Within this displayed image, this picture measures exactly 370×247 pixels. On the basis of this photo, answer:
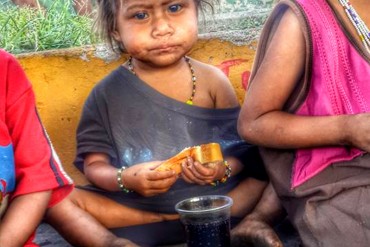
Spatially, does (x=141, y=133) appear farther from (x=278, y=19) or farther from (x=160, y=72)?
(x=278, y=19)

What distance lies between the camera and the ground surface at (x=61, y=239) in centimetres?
269

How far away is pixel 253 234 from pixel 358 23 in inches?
31.7

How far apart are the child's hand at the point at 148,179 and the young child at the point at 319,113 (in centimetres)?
33

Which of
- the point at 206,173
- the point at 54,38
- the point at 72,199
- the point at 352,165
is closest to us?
the point at 352,165

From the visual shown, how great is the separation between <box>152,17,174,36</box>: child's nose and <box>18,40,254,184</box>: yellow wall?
0.53m

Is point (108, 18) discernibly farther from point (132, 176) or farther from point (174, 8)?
point (132, 176)

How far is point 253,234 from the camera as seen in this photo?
245cm

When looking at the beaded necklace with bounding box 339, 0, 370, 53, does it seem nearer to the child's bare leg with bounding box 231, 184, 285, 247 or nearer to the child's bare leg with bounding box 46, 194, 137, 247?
the child's bare leg with bounding box 231, 184, 285, 247

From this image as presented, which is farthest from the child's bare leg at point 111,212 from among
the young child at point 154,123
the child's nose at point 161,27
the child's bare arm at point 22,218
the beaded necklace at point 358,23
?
the beaded necklace at point 358,23

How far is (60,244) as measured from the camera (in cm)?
284

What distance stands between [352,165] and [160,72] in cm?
100

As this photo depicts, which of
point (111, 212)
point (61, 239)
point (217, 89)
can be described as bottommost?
point (61, 239)

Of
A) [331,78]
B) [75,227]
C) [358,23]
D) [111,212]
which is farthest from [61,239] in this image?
[358,23]

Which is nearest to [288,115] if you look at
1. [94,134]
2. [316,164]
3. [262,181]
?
[316,164]
